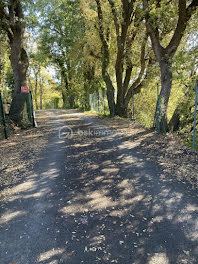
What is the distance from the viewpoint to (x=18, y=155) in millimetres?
5672

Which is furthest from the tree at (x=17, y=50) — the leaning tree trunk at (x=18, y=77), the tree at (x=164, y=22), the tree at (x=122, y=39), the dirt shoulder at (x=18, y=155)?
the tree at (x=164, y=22)

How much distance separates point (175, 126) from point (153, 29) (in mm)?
4378

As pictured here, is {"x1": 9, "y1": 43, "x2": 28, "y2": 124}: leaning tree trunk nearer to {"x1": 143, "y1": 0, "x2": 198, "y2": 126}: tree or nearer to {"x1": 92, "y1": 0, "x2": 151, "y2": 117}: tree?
{"x1": 92, "y1": 0, "x2": 151, "y2": 117}: tree

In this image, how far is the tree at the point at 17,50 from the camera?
342 inches

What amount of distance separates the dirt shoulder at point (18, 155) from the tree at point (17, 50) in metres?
1.71

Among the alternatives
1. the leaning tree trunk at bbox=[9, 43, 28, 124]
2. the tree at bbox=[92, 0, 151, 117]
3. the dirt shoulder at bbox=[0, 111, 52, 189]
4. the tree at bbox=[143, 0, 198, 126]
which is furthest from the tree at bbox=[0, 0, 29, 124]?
the tree at bbox=[143, 0, 198, 126]

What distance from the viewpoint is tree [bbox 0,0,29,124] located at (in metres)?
8.68

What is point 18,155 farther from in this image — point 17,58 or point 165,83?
point 17,58

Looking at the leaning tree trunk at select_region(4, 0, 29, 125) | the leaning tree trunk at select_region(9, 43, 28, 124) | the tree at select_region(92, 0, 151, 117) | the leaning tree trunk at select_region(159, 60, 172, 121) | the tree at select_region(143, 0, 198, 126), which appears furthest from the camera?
the tree at select_region(92, 0, 151, 117)

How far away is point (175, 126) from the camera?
9.30 m

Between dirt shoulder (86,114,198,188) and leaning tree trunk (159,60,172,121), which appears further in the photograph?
leaning tree trunk (159,60,172,121)

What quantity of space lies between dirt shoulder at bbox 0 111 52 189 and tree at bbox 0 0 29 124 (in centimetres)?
171

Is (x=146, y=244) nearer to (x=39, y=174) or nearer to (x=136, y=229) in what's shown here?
(x=136, y=229)

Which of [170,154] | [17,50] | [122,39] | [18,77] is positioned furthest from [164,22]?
[18,77]
